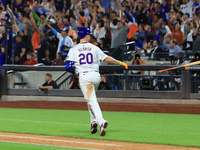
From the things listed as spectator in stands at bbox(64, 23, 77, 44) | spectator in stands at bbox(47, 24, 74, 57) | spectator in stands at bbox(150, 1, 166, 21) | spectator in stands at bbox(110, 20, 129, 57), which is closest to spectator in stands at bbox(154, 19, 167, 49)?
spectator in stands at bbox(150, 1, 166, 21)

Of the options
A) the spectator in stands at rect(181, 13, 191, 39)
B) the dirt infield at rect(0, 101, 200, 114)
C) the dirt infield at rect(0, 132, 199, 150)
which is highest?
the spectator in stands at rect(181, 13, 191, 39)

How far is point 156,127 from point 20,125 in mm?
3129

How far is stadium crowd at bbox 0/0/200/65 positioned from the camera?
61.1 ft

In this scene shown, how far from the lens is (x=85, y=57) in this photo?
Result: 8930 millimetres

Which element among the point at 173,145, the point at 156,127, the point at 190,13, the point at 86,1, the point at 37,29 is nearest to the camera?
the point at 173,145

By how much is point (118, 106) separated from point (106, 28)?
4861 millimetres

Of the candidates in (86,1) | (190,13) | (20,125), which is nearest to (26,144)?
(20,125)

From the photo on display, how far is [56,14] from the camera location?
2214cm

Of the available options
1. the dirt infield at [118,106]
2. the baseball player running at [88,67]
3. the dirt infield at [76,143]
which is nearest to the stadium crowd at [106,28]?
the dirt infield at [118,106]

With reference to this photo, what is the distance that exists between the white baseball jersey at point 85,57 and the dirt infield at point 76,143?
1.50 m

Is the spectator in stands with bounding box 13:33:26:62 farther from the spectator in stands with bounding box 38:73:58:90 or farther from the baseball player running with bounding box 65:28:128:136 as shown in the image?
the baseball player running with bounding box 65:28:128:136

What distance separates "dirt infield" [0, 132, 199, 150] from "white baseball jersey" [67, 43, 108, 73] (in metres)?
1.50

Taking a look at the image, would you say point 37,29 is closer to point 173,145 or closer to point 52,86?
point 52,86

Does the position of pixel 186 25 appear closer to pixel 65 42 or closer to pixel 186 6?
pixel 186 6
